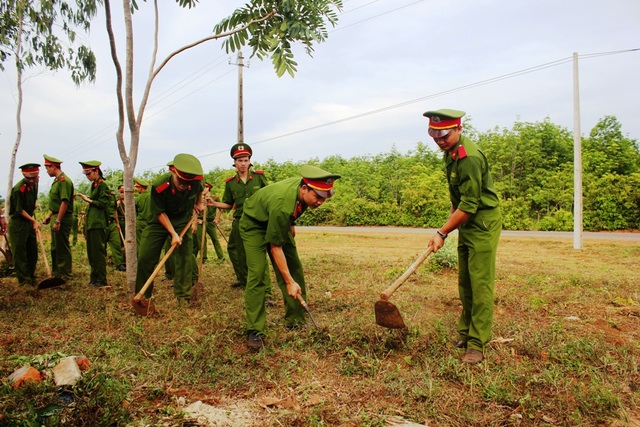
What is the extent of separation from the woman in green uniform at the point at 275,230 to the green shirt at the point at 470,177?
0.93 metres

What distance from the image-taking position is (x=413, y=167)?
20.9m

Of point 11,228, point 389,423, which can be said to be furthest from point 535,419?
point 11,228

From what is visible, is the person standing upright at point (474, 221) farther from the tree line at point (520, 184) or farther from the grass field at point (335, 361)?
the tree line at point (520, 184)

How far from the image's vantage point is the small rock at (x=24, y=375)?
2.78m

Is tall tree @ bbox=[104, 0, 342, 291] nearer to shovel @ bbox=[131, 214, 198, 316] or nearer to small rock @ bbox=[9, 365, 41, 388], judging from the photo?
shovel @ bbox=[131, 214, 198, 316]

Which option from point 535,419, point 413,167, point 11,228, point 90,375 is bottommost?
point 535,419

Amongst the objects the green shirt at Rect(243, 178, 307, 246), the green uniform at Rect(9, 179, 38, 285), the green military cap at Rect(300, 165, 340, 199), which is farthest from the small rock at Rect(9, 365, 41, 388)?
the green uniform at Rect(9, 179, 38, 285)

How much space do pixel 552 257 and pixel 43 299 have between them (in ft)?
31.1

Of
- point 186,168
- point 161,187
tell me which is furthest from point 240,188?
point 186,168

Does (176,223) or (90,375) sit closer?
(90,375)

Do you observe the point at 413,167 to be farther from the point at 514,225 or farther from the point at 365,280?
the point at 365,280

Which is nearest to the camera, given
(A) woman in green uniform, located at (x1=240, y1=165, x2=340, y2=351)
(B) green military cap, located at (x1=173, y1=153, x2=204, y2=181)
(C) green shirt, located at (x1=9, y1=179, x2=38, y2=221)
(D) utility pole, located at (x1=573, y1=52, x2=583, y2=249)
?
(A) woman in green uniform, located at (x1=240, y1=165, x2=340, y2=351)

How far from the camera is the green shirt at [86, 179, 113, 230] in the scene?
7.07m

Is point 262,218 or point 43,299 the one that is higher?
point 262,218
